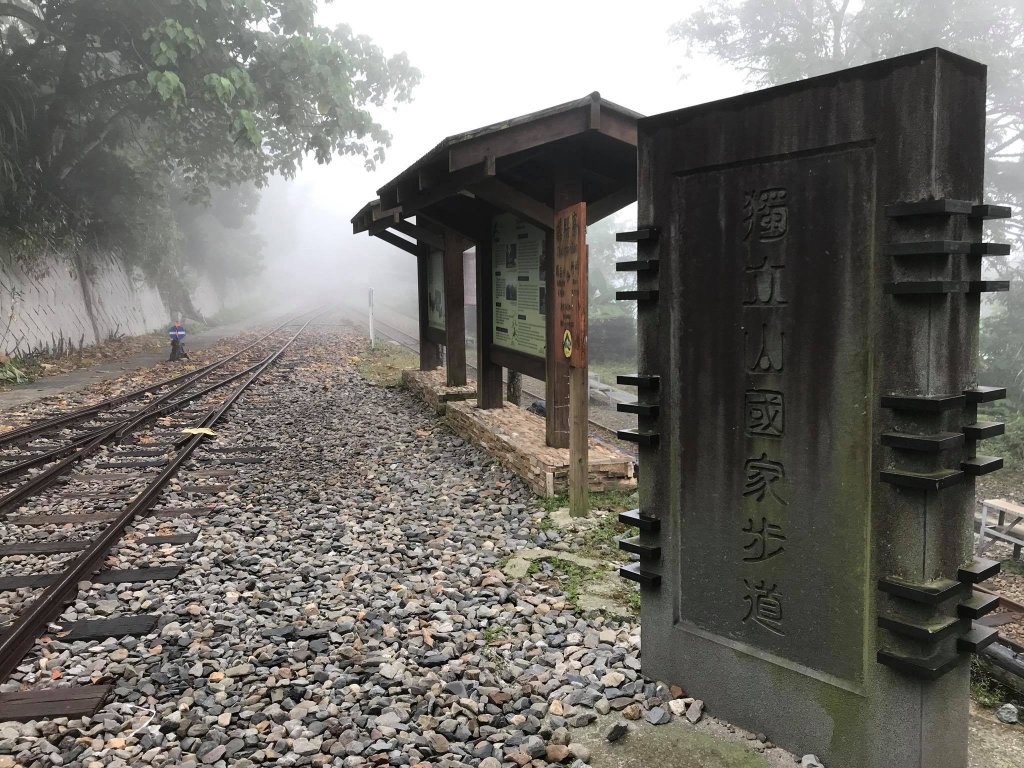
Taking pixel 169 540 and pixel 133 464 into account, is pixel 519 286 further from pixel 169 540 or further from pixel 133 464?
pixel 133 464

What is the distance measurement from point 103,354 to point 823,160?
20.9 metres

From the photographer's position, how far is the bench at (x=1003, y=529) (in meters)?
7.78

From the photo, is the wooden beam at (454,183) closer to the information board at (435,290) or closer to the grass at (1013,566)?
the information board at (435,290)

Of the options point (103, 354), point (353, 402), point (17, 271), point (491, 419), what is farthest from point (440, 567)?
point (103, 354)

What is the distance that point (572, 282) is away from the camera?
229 inches

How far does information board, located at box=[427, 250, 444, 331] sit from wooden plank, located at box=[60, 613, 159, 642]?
26.7 feet

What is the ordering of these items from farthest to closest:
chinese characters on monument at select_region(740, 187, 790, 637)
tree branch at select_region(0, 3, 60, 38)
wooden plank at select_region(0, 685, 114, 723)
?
tree branch at select_region(0, 3, 60, 38)
wooden plank at select_region(0, 685, 114, 723)
chinese characters on monument at select_region(740, 187, 790, 637)

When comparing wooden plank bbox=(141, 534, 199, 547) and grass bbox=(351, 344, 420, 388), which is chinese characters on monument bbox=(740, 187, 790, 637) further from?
grass bbox=(351, 344, 420, 388)

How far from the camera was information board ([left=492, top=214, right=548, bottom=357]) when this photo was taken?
7664 mm

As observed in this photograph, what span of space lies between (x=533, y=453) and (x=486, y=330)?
262 centimetres

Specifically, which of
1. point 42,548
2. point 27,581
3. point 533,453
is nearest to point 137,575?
point 27,581

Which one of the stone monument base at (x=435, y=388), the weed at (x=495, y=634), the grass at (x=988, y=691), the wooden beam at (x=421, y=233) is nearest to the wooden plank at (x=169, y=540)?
the weed at (x=495, y=634)

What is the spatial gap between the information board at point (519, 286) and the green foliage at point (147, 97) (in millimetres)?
8482

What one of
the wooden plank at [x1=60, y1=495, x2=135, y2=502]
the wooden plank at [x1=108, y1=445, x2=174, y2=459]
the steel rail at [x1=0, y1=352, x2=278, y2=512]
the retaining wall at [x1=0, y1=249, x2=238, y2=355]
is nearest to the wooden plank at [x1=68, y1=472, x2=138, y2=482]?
the steel rail at [x1=0, y1=352, x2=278, y2=512]
